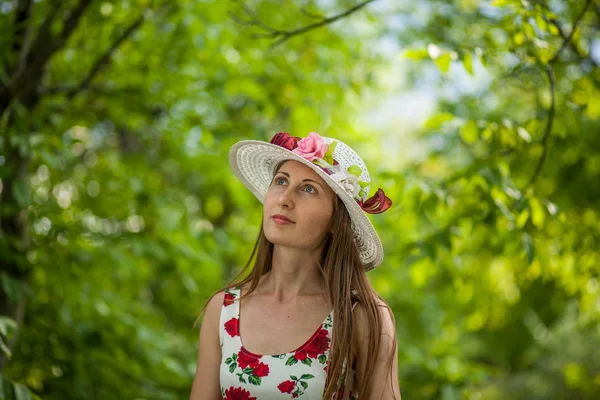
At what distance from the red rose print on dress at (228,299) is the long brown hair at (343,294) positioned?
4cm

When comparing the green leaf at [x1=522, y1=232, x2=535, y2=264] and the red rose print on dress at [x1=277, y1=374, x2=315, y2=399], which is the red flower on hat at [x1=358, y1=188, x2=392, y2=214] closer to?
the red rose print on dress at [x1=277, y1=374, x2=315, y2=399]

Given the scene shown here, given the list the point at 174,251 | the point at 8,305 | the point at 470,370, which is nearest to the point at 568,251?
the point at 470,370

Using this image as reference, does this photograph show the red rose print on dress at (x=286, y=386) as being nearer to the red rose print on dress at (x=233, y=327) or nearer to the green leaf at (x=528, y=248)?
the red rose print on dress at (x=233, y=327)

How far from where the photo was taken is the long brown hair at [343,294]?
5.99 ft

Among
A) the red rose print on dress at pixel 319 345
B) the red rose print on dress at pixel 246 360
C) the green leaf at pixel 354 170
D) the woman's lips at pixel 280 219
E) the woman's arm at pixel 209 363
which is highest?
the green leaf at pixel 354 170

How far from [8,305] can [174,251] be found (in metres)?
0.85

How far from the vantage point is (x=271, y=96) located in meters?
4.47

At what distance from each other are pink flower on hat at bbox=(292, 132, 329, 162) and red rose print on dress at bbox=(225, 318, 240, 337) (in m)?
0.46

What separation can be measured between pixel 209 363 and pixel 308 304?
0.30m

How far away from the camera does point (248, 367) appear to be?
1.84 metres

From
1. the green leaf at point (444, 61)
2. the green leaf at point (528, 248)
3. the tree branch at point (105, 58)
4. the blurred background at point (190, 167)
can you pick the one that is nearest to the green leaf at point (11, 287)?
the blurred background at point (190, 167)

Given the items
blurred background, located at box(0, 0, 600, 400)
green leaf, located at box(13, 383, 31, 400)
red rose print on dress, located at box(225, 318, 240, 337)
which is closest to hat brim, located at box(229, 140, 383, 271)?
red rose print on dress, located at box(225, 318, 240, 337)

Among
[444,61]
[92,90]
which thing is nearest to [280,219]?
[444,61]

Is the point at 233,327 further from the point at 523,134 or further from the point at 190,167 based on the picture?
the point at 190,167
